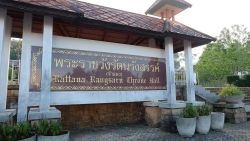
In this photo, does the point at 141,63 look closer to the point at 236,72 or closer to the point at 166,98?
the point at 166,98

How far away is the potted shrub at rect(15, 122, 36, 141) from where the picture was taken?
14.1 ft

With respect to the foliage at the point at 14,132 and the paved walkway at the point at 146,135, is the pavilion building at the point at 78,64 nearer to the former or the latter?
the foliage at the point at 14,132

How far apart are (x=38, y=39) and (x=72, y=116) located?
3.49 m

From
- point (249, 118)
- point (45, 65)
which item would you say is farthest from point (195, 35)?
point (45, 65)

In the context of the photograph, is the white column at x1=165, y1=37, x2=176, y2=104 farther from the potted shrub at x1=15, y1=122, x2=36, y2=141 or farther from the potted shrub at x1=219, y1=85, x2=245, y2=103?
the potted shrub at x1=15, y1=122, x2=36, y2=141

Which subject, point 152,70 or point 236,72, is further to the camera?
point 236,72

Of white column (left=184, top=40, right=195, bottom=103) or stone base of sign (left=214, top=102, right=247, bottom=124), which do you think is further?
stone base of sign (left=214, top=102, right=247, bottom=124)

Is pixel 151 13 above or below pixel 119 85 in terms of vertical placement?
above

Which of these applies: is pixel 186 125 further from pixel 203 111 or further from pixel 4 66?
pixel 4 66

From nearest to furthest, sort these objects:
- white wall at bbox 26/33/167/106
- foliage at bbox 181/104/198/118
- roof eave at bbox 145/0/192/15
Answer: white wall at bbox 26/33/167/106 → foliage at bbox 181/104/198/118 → roof eave at bbox 145/0/192/15

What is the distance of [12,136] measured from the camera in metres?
4.21

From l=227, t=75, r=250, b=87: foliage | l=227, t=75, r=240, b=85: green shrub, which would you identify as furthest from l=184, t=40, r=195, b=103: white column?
l=227, t=75, r=240, b=85: green shrub

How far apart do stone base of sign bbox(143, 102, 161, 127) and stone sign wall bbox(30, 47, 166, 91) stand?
2.47 ft

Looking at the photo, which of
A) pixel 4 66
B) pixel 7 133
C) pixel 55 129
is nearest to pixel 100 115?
pixel 55 129
